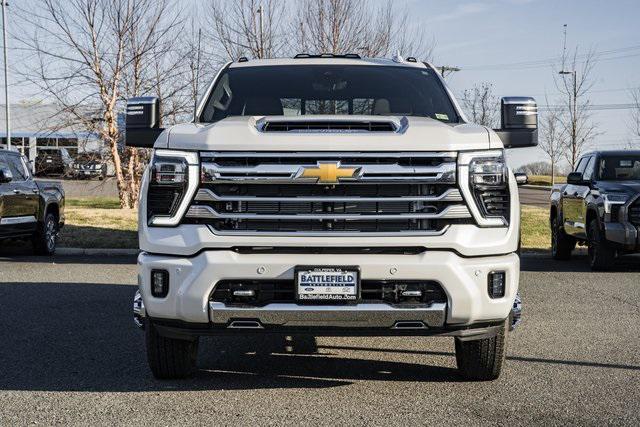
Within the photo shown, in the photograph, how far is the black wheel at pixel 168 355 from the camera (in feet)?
17.7

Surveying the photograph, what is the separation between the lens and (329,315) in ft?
16.0

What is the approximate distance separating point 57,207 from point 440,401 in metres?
12.1

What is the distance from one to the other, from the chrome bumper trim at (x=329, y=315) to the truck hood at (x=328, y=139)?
91 cm

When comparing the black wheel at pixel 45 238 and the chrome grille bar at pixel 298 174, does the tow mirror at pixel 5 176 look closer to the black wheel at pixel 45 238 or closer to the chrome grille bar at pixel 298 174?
the black wheel at pixel 45 238

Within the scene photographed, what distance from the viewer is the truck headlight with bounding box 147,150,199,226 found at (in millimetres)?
5000

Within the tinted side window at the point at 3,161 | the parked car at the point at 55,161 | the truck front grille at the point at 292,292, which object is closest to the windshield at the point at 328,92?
the truck front grille at the point at 292,292

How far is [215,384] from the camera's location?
5.59 metres

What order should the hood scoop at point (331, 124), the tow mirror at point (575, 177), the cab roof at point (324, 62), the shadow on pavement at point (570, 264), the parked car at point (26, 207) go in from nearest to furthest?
the hood scoop at point (331, 124) → the cab roof at point (324, 62) → the shadow on pavement at point (570, 264) → the tow mirror at point (575, 177) → the parked car at point (26, 207)

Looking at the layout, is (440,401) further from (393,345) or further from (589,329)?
(589,329)

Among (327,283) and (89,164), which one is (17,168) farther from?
(327,283)

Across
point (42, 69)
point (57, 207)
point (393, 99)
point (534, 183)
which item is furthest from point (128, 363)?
point (534, 183)

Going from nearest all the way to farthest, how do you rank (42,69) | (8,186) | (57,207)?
(8,186), (57,207), (42,69)

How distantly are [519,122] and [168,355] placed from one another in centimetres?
293

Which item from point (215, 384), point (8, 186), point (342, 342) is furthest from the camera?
point (8, 186)
